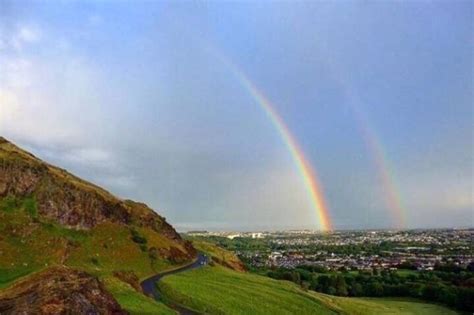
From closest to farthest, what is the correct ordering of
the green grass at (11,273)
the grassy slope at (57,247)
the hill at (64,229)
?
the green grass at (11,273), the grassy slope at (57,247), the hill at (64,229)

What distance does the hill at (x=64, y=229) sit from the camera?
279ft

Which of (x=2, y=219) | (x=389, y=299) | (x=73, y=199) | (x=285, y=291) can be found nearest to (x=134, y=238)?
(x=73, y=199)

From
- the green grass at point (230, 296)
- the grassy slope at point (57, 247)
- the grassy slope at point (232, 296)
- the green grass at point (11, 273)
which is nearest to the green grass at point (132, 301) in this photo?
the green grass at point (230, 296)

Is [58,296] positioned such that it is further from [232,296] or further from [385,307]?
[385,307]

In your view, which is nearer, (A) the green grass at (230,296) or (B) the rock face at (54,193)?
(A) the green grass at (230,296)

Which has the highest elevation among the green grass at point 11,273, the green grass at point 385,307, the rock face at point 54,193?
the rock face at point 54,193

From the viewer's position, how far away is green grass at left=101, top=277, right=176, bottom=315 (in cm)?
5073

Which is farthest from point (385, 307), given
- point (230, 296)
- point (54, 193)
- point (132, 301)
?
point (132, 301)

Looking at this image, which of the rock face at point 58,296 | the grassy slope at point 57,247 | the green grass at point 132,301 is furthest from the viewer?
the grassy slope at point 57,247

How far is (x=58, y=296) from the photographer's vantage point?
33.9 metres

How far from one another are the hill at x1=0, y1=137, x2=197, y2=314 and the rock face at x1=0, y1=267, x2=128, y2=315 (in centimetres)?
4011

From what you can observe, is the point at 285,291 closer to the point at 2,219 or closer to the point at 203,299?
the point at 203,299

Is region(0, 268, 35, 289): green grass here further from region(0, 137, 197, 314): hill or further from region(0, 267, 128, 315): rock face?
region(0, 267, 128, 315): rock face

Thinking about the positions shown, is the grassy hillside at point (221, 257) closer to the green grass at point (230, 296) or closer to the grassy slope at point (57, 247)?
the grassy slope at point (57, 247)
